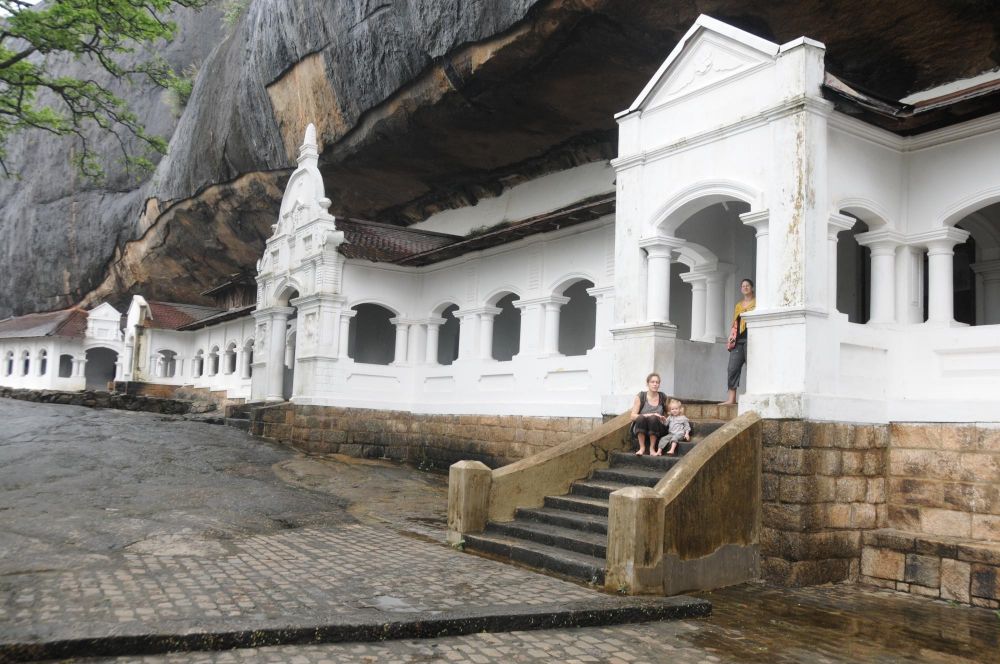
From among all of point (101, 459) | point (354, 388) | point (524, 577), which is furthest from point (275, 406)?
point (524, 577)

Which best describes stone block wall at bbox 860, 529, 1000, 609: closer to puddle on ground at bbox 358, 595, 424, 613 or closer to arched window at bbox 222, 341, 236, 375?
puddle on ground at bbox 358, 595, 424, 613

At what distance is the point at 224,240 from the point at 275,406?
13.5 m

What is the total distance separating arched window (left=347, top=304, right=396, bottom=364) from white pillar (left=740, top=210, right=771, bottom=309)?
15460 millimetres

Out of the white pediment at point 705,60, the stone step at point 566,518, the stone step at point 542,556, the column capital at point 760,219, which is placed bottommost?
the stone step at point 542,556

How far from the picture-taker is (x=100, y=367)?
4588cm

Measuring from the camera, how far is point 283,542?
9.34 m

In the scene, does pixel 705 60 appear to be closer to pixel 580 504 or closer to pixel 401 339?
pixel 580 504

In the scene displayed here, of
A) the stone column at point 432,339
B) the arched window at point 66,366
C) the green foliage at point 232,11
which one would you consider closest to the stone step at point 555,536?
the stone column at point 432,339

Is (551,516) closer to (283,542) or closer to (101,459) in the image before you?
(283,542)

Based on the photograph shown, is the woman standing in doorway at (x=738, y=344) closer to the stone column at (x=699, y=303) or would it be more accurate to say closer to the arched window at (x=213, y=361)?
the stone column at (x=699, y=303)

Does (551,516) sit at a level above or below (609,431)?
below

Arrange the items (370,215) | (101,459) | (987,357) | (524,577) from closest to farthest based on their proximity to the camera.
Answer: (524,577) < (987,357) < (101,459) < (370,215)

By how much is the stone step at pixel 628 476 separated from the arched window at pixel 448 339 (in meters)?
12.7

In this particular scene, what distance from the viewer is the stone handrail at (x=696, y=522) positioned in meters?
7.55
